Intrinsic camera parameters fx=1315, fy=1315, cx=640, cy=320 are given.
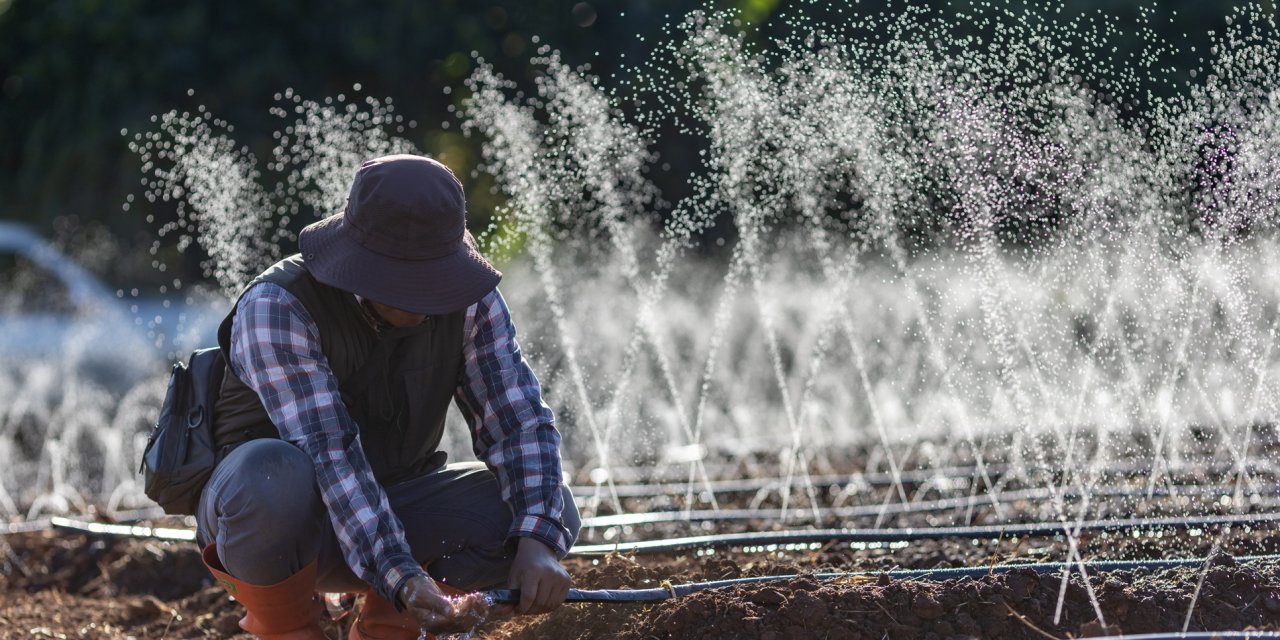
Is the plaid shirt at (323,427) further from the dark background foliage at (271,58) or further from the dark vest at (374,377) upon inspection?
the dark background foliage at (271,58)

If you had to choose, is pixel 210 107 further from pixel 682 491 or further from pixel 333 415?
pixel 333 415

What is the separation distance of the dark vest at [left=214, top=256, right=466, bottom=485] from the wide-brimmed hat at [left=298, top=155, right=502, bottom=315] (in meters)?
0.12

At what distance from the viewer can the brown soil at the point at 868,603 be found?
296cm

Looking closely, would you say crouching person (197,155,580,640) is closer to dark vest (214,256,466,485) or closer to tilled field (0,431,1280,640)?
dark vest (214,256,466,485)

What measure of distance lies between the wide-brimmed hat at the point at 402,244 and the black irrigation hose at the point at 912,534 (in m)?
1.32

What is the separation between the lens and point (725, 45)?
1244cm

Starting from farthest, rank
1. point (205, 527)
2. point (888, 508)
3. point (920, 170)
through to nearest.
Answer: point (920, 170) < point (888, 508) < point (205, 527)

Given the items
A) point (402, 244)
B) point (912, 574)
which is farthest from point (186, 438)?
point (912, 574)

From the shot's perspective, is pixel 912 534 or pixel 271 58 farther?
pixel 271 58

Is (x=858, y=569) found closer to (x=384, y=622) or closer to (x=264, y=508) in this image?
(x=384, y=622)

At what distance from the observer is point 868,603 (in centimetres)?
301

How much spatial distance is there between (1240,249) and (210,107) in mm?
10520

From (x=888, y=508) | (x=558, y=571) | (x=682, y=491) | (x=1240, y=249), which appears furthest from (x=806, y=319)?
(x=558, y=571)

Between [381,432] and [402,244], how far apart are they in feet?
1.85
